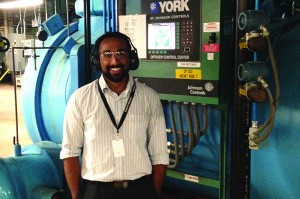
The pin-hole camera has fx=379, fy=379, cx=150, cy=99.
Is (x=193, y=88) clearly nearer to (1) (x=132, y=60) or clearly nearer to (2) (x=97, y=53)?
(1) (x=132, y=60)

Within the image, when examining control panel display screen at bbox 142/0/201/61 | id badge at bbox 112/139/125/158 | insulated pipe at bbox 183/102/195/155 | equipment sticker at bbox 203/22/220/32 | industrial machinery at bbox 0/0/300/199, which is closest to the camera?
id badge at bbox 112/139/125/158

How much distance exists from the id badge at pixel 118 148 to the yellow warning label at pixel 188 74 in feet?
2.33

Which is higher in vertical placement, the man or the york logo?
the york logo

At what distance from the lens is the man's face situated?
181 centimetres

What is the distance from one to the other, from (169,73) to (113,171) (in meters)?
0.85

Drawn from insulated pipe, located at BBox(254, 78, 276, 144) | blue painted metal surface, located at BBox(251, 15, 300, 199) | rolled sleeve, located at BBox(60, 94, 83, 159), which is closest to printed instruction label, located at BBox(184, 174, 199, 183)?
blue painted metal surface, located at BBox(251, 15, 300, 199)

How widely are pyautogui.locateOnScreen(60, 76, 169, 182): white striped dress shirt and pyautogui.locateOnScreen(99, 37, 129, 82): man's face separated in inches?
2.7

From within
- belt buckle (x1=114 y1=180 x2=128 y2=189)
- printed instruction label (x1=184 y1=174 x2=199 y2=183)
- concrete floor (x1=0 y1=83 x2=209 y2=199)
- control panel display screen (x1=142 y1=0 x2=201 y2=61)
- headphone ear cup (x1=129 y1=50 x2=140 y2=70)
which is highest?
control panel display screen (x1=142 y1=0 x2=201 y2=61)

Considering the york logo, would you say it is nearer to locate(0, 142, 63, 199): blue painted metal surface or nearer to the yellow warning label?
the yellow warning label

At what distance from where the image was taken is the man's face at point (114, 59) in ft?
5.95

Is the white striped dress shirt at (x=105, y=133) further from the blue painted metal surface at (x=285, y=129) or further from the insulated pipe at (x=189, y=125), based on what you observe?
the blue painted metal surface at (x=285, y=129)

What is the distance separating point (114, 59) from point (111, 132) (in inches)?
13.7

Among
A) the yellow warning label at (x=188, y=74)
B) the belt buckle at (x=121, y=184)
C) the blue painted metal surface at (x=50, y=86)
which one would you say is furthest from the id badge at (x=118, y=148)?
the blue painted metal surface at (x=50, y=86)

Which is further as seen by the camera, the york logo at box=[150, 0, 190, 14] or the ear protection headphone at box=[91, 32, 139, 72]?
the york logo at box=[150, 0, 190, 14]
